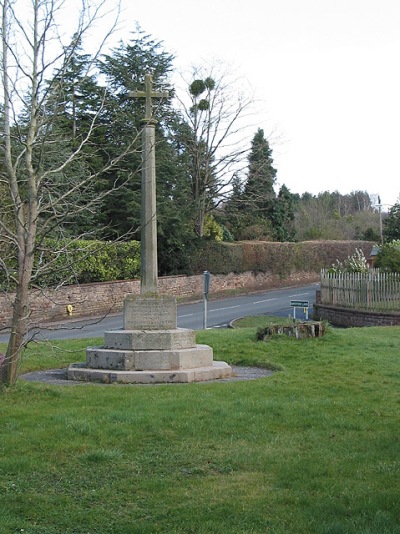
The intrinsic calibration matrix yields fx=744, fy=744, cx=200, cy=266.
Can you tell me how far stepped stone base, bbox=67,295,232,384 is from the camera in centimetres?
1211

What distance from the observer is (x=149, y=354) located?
40.9 ft

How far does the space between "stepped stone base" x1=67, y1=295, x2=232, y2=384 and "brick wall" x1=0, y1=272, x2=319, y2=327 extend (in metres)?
6.16

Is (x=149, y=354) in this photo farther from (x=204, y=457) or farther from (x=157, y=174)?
(x=157, y=174)

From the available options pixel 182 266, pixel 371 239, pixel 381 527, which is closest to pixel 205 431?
pixel 381 527

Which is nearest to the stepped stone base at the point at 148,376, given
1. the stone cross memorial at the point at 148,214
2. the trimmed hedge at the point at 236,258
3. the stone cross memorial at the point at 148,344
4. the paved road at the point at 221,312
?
the stone cross memorial at the point at 148,344

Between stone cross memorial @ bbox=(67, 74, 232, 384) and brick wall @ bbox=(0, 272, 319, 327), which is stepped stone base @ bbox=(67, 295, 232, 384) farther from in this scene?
brick wall @ bbox=(0, 272, 319, 327)

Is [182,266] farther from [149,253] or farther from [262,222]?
[149,253]

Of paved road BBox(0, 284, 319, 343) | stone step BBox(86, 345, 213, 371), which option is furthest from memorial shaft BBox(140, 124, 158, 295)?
paved road BBox(0, 284, 319, 343)

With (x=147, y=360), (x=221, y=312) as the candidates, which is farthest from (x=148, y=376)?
(x=221, y=312)

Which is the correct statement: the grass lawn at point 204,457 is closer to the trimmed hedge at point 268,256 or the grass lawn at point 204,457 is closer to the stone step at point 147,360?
the stone step at point 147,360

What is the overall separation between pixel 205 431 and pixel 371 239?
6108cm

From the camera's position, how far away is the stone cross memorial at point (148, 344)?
40.0ft

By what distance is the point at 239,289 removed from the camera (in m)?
45.8

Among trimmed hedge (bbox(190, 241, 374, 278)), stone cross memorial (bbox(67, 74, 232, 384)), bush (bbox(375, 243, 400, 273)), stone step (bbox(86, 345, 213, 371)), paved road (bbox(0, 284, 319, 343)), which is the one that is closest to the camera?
stone cross memorial (bbox(67, 74, 232, 384))
